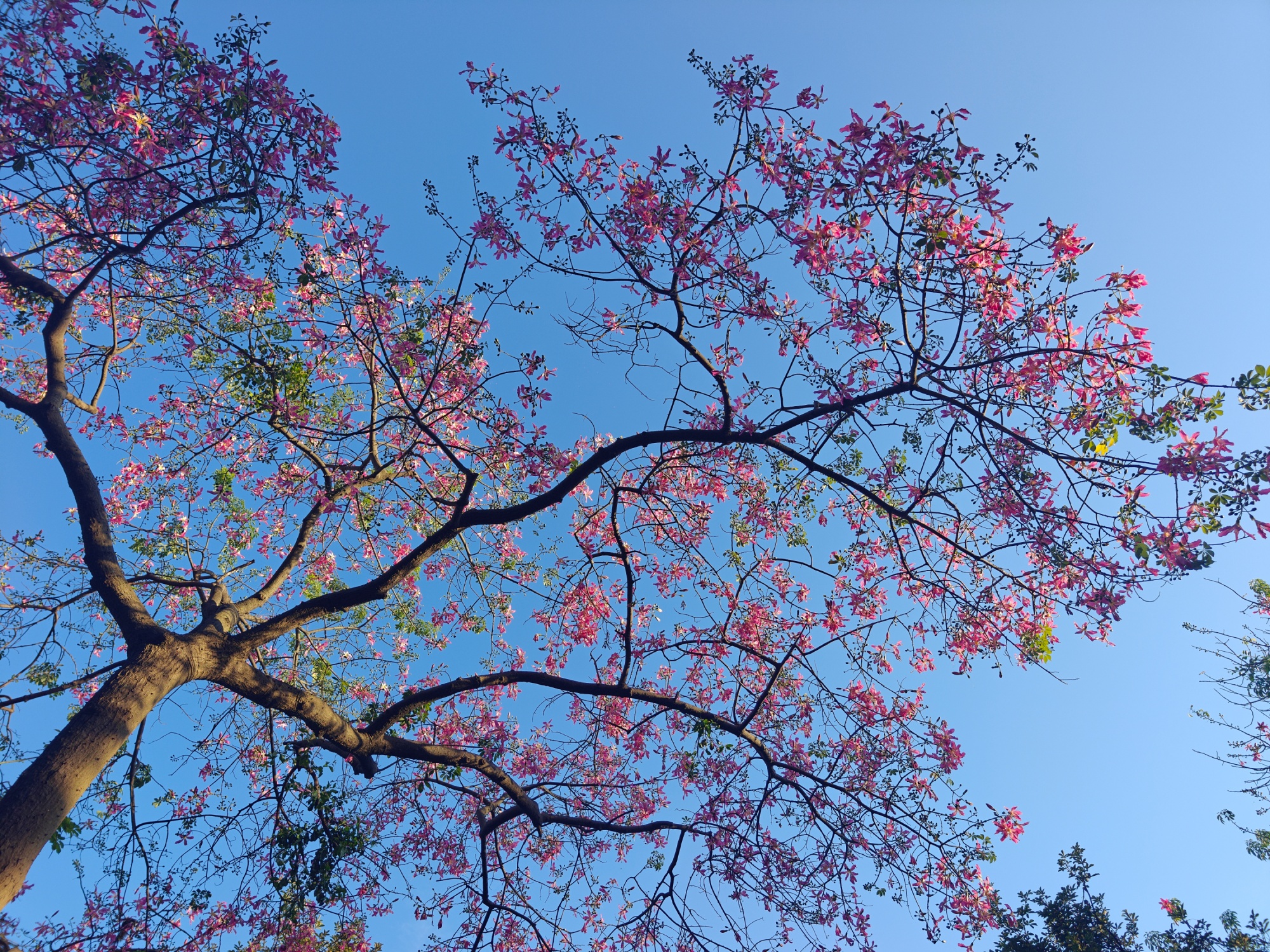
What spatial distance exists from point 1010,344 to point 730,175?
108 inches

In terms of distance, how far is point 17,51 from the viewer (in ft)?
17.7

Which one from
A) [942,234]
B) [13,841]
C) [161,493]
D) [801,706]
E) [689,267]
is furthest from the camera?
[161,493]

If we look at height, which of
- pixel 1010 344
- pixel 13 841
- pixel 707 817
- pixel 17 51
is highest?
pixel 1010 344

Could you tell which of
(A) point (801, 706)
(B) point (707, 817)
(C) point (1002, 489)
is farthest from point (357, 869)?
(C) point (1002, 489)

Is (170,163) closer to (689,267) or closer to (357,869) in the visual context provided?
(689,267)

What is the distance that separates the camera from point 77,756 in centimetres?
396

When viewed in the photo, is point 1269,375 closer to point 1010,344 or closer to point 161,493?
point 1010,344

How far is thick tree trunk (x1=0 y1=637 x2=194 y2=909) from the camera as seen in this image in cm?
362

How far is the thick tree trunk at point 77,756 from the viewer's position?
3.62m

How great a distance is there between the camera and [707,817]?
6.59m

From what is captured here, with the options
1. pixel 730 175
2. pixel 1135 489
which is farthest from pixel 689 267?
A: pixel 1135 489

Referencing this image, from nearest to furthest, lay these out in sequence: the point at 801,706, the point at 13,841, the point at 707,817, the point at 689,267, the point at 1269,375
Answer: the point at 13,841 → the point at 1269,375 → the point at 689,267 → the point at 707,817 → the point at 801,706

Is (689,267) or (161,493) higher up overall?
(689,267)

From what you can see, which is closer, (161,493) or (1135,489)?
(1135,489)
